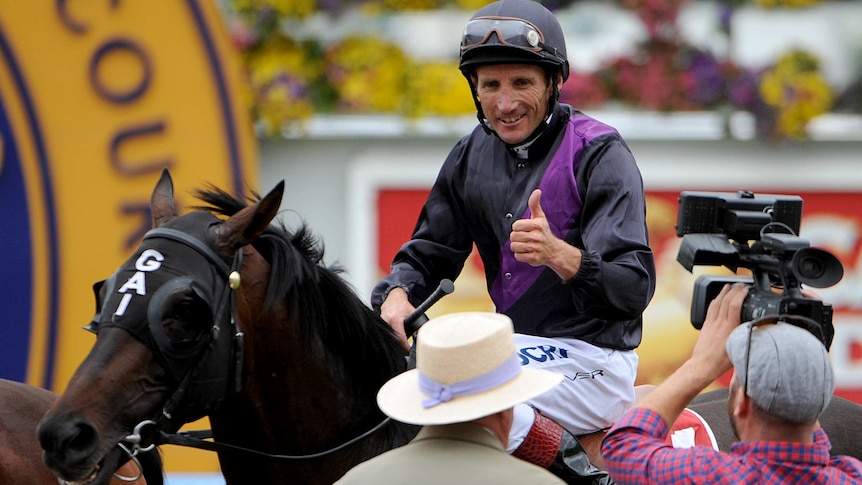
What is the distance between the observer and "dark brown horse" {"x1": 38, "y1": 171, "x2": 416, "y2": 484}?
2.96 meters

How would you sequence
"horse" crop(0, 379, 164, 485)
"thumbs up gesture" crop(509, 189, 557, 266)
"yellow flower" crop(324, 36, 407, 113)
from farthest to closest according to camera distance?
"yellow flower" crop(324, 36, 407, 113), "horse" crop(0, 379, 164, 485), "thumbs up gesture" crop(509, 189, 557, 266)

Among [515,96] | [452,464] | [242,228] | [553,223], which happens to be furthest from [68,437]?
[515,96]

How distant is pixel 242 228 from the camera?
3160 millimetres

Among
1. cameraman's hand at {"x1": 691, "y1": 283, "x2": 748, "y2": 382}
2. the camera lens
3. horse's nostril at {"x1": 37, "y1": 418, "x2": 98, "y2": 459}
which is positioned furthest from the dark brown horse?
the camera lens

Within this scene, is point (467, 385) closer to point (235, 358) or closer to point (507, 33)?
point (235, 358)

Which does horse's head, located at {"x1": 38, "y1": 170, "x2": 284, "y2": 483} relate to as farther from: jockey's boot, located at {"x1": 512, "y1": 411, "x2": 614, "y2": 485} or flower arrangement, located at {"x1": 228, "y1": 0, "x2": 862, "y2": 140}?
flower arrangement, located at {"x1": 228, "y1": 0, "x2": 862, "y2": 140}

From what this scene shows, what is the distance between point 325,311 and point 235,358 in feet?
1.10

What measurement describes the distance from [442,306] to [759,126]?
2.23m

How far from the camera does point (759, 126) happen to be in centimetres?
707

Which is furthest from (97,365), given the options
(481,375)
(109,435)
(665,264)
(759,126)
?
(759,126)

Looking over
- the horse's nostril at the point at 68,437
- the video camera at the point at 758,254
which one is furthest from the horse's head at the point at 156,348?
the video camera at the point at 758,254

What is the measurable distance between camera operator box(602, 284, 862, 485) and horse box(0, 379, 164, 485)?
221 centimetres

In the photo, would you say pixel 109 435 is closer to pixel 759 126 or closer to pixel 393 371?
pixel 393 371

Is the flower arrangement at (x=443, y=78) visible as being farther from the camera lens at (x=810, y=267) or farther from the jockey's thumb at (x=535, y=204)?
the camera lens at (x=810, y=267)
